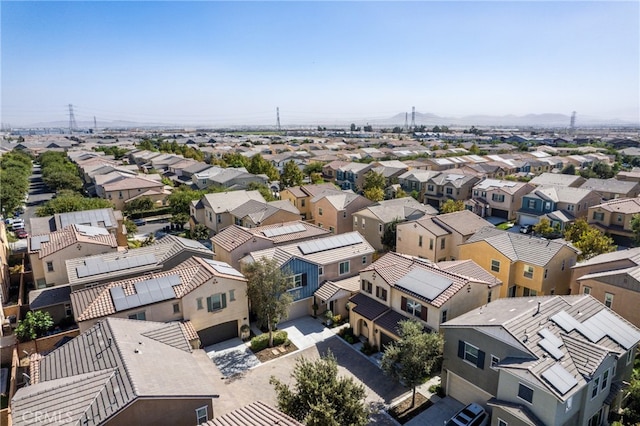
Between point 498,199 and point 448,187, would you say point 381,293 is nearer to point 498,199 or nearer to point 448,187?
point 498,199

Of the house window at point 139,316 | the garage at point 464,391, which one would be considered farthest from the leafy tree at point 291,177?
the garage at point 464,391

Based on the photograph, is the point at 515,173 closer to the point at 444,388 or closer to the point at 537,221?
the point at 537,221

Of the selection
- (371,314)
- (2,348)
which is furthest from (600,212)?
(2,348)

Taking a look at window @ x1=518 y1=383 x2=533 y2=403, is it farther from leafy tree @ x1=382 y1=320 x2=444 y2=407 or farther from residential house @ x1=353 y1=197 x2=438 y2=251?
residential house @ x1=353 y1=197 x2=438 y2=251

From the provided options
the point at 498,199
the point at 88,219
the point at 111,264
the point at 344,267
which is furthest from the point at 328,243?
the point at 498,199

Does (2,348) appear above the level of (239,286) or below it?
below

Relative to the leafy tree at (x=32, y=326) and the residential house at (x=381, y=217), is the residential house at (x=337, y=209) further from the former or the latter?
the leafy tree at (x=32, y=326)
